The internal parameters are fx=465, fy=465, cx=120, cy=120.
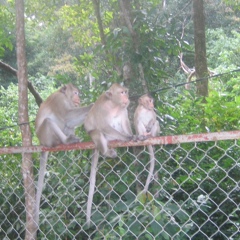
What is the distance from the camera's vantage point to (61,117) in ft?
13.9

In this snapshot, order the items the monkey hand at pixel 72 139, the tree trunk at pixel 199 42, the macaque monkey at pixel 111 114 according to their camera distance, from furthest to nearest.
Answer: the tree trunk at pixel 199 42 < the monkey hand at pixel 72 139 < the macaque monkey at pixel 111 114

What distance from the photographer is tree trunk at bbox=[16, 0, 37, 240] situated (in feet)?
10.2

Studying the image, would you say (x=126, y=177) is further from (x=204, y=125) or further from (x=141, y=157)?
(x=204, y=125)

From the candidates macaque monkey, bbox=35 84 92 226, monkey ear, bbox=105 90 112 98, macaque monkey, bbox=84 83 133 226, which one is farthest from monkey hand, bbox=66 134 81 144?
monkey ear, bbox=105 90 112 98

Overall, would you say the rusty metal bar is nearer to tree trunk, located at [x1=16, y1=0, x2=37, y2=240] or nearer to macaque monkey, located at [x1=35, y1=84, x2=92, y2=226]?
tree trunk, located at [x1=16, y1=0, x2=37, y2=240]

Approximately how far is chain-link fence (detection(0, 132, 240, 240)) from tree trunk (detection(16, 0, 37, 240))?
0.09 metres

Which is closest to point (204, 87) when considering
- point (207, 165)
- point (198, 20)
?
point (198, 20)

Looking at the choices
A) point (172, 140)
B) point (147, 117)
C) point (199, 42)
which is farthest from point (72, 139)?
point (199, 42)

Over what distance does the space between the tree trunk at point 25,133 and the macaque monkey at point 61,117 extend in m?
0.45

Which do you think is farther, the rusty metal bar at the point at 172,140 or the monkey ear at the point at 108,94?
the monkey ear at the point at 108,94

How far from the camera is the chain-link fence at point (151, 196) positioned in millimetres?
2652

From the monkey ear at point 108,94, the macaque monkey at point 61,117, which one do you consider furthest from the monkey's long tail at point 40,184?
the monkey ear at point 108,94

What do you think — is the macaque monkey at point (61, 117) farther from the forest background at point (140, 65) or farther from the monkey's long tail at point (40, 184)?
the monkey's long tail at point (40, 184)

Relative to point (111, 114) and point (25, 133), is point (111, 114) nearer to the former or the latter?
point (111, 114)
